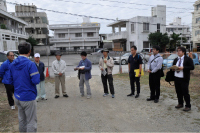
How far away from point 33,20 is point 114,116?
5084cm

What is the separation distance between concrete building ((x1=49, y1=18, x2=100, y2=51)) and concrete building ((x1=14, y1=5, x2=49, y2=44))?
3092 millimetres

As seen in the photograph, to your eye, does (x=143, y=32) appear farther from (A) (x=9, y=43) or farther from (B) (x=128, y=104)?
(B) (x=128, y=104)

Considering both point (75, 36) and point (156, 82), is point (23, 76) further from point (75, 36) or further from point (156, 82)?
point (75, 36)

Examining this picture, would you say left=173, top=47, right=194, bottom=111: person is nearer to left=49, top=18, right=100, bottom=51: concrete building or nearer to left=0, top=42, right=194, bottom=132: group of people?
left=0, top=42, right=194, bottom=132: group of people

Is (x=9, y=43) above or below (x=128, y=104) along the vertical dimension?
above

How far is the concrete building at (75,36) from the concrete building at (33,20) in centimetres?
309

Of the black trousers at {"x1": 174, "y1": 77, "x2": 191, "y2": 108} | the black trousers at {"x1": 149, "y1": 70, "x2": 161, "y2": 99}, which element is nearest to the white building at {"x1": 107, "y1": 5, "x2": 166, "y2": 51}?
the black trousers at {"x1": 149, "y1": 70, "x2": 161, "y2": 99}

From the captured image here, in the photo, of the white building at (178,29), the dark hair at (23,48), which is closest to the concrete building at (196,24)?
the white building at (178,29)

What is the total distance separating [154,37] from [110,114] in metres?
29.6

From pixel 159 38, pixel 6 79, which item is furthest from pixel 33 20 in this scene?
pixel 6 79

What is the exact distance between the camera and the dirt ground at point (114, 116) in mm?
4059

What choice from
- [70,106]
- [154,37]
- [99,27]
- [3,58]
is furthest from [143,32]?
[70,106]

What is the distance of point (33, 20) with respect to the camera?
161ft

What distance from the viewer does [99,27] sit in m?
51.1
